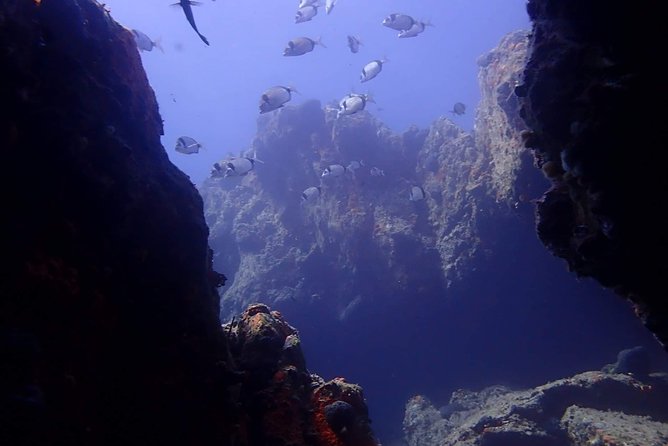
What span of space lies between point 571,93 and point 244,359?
3601mm

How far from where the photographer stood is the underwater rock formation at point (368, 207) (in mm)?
14805

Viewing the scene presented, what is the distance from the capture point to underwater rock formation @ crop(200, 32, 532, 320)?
1480cm

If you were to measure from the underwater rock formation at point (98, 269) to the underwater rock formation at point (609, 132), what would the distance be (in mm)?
2832

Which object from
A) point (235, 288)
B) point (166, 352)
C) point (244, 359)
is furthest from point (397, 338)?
Answer: point (166, 352)

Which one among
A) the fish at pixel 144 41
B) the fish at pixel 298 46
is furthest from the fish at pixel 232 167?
the fish at pixel 144 41

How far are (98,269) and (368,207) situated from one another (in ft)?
50.3

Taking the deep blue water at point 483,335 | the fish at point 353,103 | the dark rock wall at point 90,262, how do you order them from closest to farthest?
the dark rock wall at point 90,262, the fish at point 353,103, the deep blue water at point 483,335

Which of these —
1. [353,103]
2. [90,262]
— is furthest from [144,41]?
[90,262]

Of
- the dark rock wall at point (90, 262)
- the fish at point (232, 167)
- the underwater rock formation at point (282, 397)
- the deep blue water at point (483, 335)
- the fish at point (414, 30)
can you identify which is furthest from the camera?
the deep blue water at point (483, 335)

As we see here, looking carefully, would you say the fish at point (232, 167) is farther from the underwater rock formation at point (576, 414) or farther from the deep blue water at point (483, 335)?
the deep blue water at point (483, 335)

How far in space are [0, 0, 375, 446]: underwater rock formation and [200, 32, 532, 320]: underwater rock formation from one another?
10957 mm

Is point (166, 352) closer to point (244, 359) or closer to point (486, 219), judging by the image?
point (244, 359)

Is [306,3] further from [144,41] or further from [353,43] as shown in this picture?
[144,41]

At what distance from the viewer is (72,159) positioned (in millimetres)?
2816
